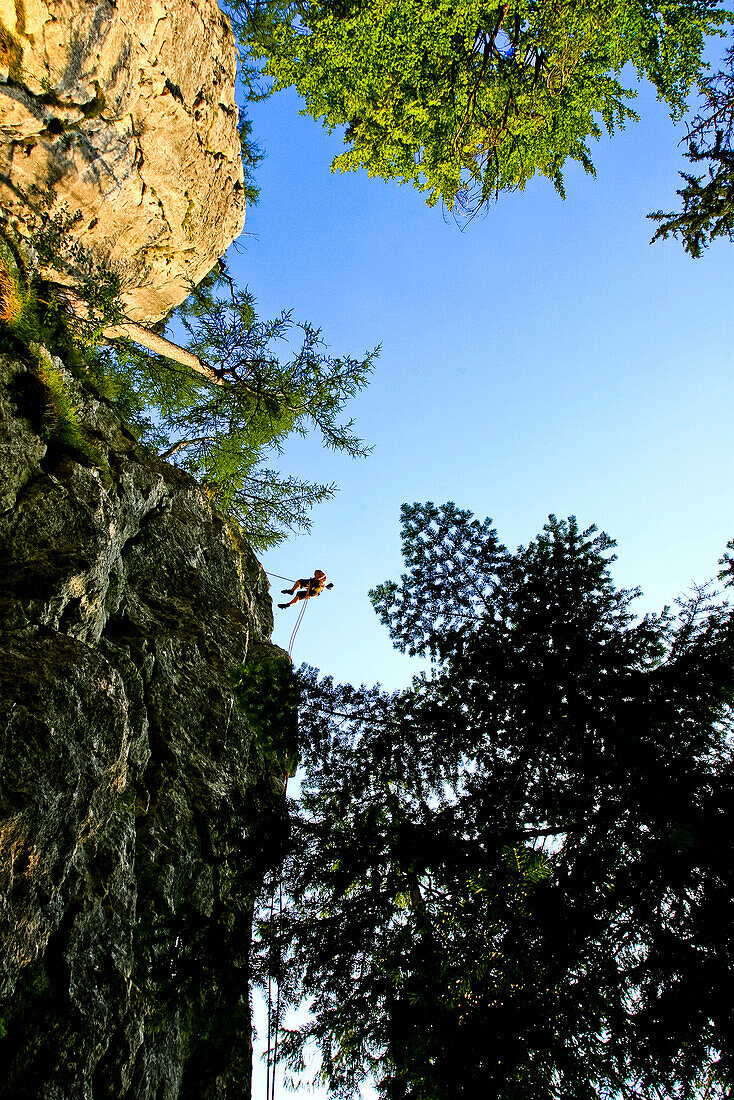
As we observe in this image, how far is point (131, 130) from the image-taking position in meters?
7.58

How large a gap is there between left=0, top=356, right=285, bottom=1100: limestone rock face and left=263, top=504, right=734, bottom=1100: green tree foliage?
2.69 feet

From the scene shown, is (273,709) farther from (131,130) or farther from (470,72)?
(470,72)

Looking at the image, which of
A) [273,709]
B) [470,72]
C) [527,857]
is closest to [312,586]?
[273,709]

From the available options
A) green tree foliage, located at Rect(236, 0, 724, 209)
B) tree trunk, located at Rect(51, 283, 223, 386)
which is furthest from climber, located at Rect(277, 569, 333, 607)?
green tree foliage, located at Rect(236, 0, 724, 209)

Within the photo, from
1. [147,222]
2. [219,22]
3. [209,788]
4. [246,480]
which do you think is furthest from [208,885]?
[219,22]

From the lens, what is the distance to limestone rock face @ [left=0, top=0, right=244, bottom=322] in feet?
20.3

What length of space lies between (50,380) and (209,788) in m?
5.99

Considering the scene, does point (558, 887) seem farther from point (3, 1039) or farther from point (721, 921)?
point (3, 1039)

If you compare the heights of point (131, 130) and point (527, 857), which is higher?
point (131, 130)

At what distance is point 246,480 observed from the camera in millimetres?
13227

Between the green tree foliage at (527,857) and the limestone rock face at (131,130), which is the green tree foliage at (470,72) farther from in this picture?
the green tree foliage at (527,857)

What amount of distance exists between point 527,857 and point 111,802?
4.47 m

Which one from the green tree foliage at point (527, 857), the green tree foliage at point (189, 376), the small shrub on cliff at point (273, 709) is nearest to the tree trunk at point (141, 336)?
the green tree foliage at point (189, 376)

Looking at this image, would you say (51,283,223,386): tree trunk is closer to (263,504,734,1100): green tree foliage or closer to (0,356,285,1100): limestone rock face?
(0,356,285,1100): limestone rock face
